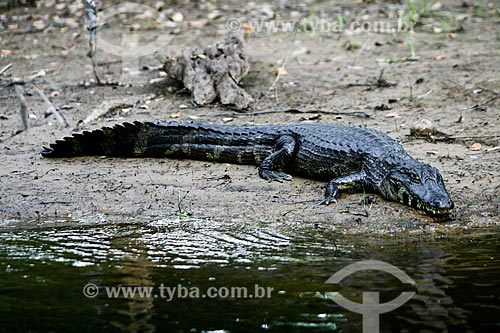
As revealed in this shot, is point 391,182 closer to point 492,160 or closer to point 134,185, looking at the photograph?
point 492,160

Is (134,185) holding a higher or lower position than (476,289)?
lower

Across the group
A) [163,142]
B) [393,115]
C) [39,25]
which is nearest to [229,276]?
[163,142]

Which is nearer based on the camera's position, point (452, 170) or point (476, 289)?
point (476, 289)

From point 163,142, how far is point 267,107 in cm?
171

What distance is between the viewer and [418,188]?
5426 mm

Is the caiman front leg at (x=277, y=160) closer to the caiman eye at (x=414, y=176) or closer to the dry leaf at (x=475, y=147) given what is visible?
the caiman eye at (x=414, y=176)

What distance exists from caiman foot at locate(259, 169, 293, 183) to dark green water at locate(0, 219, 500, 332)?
3.08 ft

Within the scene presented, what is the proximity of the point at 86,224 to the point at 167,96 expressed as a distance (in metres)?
3.38

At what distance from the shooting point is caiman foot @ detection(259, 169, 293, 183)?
6.24 metres

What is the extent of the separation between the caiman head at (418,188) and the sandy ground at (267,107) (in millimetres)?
79

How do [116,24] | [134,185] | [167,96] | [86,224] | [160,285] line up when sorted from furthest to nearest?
[116,24] < [167,96] < [134,185] < [86,224] < [160,285]

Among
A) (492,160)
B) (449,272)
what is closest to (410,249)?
(449,272)

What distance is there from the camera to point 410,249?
480cm

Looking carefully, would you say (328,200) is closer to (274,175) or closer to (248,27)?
(274,175)
